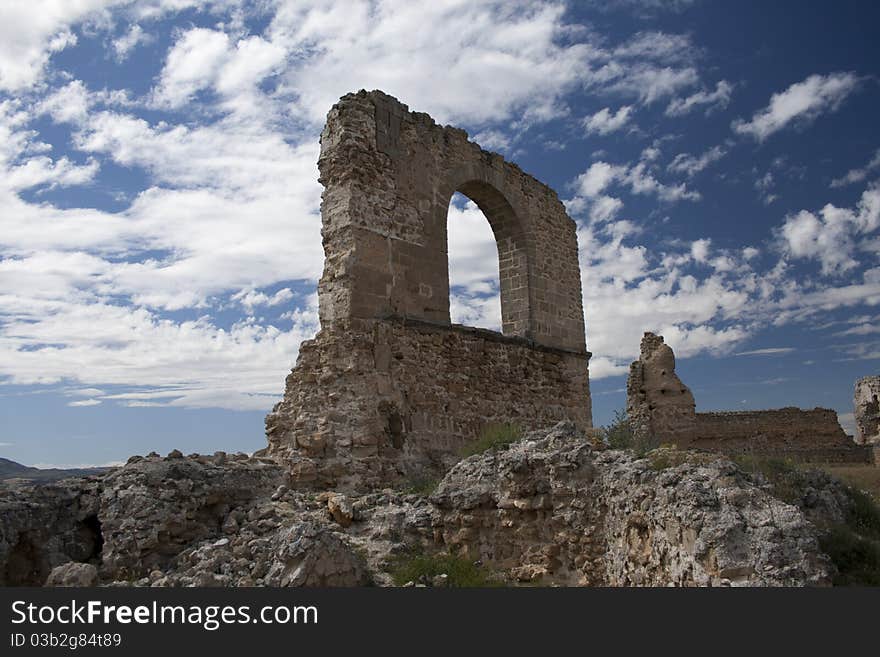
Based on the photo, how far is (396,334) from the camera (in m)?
8.75

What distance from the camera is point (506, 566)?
6.13 meters

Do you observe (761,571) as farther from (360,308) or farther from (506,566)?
(360,308)

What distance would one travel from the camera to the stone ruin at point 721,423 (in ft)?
58.2

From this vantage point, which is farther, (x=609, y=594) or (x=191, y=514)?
(x=191, y=514)

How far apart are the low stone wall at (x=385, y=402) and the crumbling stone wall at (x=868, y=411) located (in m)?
15.1

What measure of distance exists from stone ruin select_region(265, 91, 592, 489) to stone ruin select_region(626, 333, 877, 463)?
747cm

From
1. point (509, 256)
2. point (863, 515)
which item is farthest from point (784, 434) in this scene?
point (863, 515)

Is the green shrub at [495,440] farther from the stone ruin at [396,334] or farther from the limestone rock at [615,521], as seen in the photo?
the stone ruin at [396,334]

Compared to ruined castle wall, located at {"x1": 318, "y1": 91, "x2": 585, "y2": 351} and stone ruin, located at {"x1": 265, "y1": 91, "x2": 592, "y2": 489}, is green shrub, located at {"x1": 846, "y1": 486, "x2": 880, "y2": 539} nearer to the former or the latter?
stone ruin, located at {"x1": 265, "y1": 91, "x2": 592, "y2": 489}

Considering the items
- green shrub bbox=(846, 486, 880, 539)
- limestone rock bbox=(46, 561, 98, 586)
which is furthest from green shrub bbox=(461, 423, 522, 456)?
limestone rock bbox=(46, 561, 98, 586)

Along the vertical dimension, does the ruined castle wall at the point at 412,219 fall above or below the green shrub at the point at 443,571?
above

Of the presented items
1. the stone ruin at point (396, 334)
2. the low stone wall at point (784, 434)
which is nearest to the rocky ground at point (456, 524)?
the stone ruin at point (396, 334)

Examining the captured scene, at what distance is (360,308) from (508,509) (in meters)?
3.22

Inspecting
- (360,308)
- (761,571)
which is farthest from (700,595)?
(360,308)
